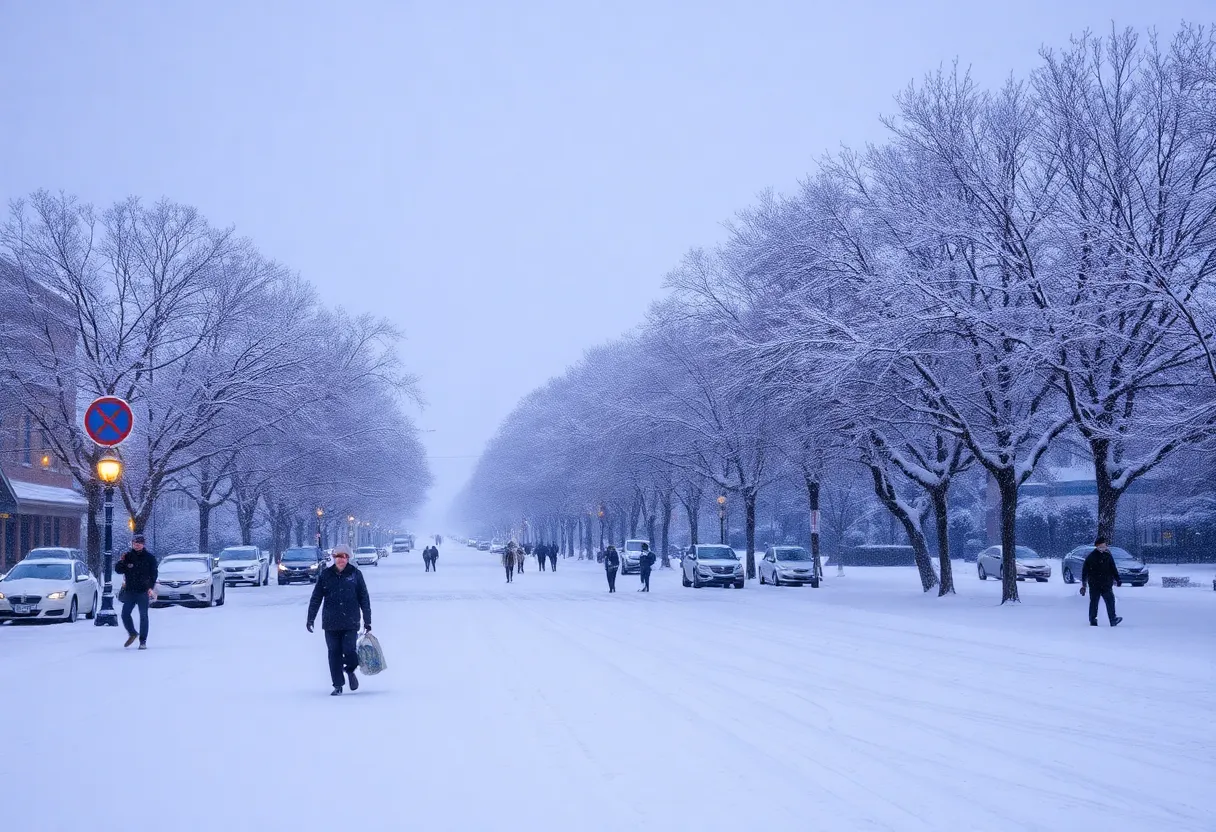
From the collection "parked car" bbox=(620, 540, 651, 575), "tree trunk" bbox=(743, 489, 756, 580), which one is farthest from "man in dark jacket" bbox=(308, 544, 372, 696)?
"parked car" bbox=(620, 540, 651, 575)

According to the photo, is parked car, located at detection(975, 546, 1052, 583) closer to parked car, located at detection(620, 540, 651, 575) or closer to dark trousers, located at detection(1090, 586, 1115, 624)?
parked car, located at detection(620, 540, 651, 575)

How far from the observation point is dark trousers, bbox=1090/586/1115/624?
908 inches

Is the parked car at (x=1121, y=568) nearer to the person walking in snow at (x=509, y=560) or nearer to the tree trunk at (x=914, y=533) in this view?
the tree trunk at (x=914, y=533)

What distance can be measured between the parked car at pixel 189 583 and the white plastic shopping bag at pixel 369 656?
71.2 ft

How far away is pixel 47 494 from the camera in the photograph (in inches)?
1960

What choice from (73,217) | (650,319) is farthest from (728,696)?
(650,319)

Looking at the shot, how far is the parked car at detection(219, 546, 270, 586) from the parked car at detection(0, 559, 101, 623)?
22.2m

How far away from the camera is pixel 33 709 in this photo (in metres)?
13.0

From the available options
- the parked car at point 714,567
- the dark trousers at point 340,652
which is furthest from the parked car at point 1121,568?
the dark trousers at point 340,652

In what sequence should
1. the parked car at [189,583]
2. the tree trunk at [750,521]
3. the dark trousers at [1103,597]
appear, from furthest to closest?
the tree trunk at [750,521], the parked car at [189,583], the dark trousers at [1103,597]

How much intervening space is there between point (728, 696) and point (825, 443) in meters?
22.0

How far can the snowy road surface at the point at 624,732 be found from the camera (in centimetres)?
810

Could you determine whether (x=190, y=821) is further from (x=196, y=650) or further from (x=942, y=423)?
(x=942, y=423)

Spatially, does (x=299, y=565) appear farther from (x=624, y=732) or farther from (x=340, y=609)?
(x=624, y=732)
